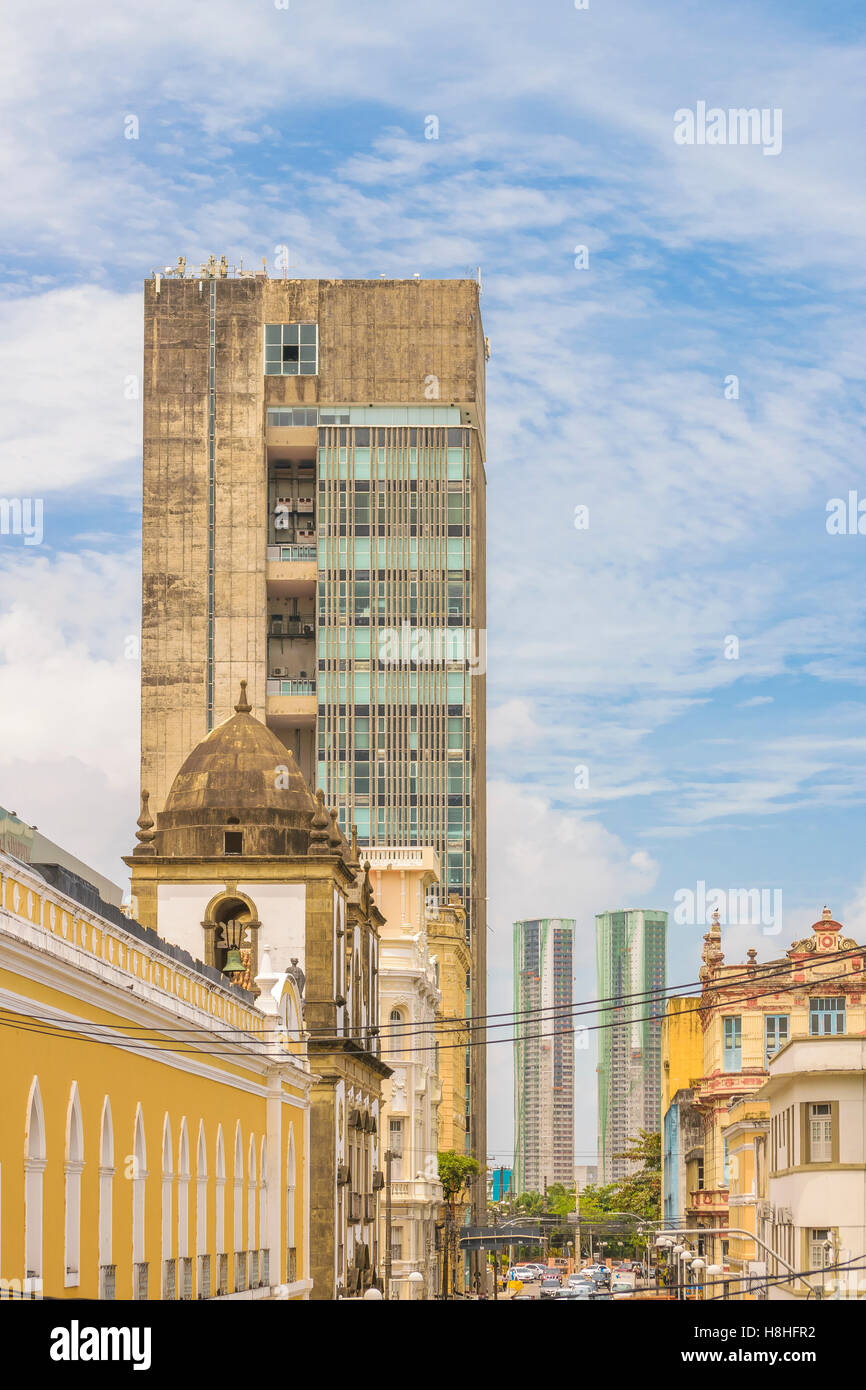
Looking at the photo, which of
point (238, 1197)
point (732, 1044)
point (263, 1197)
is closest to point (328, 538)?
point (732, 1044)

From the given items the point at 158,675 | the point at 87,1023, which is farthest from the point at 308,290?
the point at 87,1023

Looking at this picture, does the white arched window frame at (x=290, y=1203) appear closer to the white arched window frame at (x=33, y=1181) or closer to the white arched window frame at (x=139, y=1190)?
the white arched window frame at (x=139, y=1190)

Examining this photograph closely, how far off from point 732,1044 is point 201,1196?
36.0m

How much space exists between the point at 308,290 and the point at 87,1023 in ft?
321

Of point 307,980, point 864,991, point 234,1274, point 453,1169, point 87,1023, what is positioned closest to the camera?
point 87,1023

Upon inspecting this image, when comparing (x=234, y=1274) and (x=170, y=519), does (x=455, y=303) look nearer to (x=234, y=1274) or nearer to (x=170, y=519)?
(x=170, y=519)

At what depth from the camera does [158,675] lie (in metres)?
120

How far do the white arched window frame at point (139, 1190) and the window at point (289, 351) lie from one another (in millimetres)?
92057

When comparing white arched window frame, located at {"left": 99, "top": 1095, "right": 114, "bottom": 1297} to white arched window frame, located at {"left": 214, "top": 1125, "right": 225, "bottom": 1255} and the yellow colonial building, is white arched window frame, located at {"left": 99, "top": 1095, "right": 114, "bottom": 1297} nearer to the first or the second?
the yellow colonial building

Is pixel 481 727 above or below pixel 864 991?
above

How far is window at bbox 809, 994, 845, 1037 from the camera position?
2660 inches

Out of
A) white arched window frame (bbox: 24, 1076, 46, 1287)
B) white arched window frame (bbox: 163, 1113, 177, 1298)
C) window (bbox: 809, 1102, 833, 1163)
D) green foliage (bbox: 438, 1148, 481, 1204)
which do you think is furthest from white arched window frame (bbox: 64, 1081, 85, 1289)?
green foliage (bbox: 438, 1148, 481, 1204)

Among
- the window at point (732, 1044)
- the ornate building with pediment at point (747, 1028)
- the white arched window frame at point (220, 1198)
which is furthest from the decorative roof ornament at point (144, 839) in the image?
the window at point (732, 1044)
